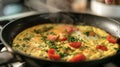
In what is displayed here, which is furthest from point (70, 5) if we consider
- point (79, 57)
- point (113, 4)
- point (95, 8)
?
point (79, 57)

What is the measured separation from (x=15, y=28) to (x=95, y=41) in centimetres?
45

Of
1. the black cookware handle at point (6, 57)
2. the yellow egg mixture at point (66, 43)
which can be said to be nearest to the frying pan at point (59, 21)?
the yellow egg mixture at point (66, 43)

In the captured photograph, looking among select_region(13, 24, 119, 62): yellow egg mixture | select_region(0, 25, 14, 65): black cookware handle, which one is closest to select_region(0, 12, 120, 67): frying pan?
select_region(13, 24, 119, 62): yellow egg mixture

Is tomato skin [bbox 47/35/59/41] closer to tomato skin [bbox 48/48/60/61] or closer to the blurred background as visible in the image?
tomato skin [bbox 48/48/60/61]

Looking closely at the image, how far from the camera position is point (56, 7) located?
1951 mm

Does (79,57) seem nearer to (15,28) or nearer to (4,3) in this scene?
(15,28)

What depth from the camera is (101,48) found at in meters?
1.31

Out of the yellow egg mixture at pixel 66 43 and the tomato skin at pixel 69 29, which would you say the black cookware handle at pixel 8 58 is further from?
the tomato skin at pixel 69 29

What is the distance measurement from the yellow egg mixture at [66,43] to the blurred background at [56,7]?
297 millimetres

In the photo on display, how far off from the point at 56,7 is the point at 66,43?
2.16 ft

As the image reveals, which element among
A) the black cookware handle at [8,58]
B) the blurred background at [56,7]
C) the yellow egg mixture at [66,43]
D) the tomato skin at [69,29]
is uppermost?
the blurred background at [56,7]

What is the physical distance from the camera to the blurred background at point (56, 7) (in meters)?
1.78

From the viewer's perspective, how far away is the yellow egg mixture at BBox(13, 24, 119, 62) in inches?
47.8

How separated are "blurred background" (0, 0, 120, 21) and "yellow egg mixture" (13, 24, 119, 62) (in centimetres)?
30
